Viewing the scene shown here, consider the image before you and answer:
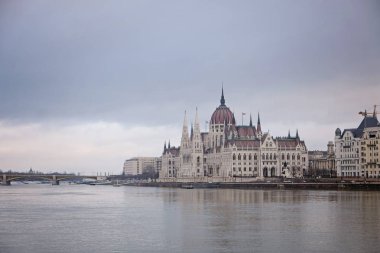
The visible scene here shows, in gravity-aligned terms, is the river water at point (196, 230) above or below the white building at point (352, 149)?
below

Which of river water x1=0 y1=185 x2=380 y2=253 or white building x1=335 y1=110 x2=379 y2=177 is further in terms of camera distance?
white building x1=335 y1=110 x2=379 y2=177

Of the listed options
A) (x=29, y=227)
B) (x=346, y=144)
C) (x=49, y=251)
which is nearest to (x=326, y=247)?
(x=49, y=251)

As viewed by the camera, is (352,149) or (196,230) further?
(352,149)

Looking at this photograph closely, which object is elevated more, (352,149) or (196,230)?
(352,149)

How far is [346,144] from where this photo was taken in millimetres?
160250

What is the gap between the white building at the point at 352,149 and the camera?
15425cm

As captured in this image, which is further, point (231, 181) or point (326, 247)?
point (231, 181)

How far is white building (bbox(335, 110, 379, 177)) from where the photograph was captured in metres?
154

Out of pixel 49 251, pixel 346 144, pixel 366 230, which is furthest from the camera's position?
pixel 346 144

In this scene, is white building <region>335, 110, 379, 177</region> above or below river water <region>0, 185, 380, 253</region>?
above

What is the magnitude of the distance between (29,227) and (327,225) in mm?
23685

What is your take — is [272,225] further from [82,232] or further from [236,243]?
[82,232]

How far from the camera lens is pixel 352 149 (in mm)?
157250

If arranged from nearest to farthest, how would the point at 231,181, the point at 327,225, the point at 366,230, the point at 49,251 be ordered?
1. the point at 49,251
2. the point at 366,230
3. the point at 327,225
4. the point at 231,181
